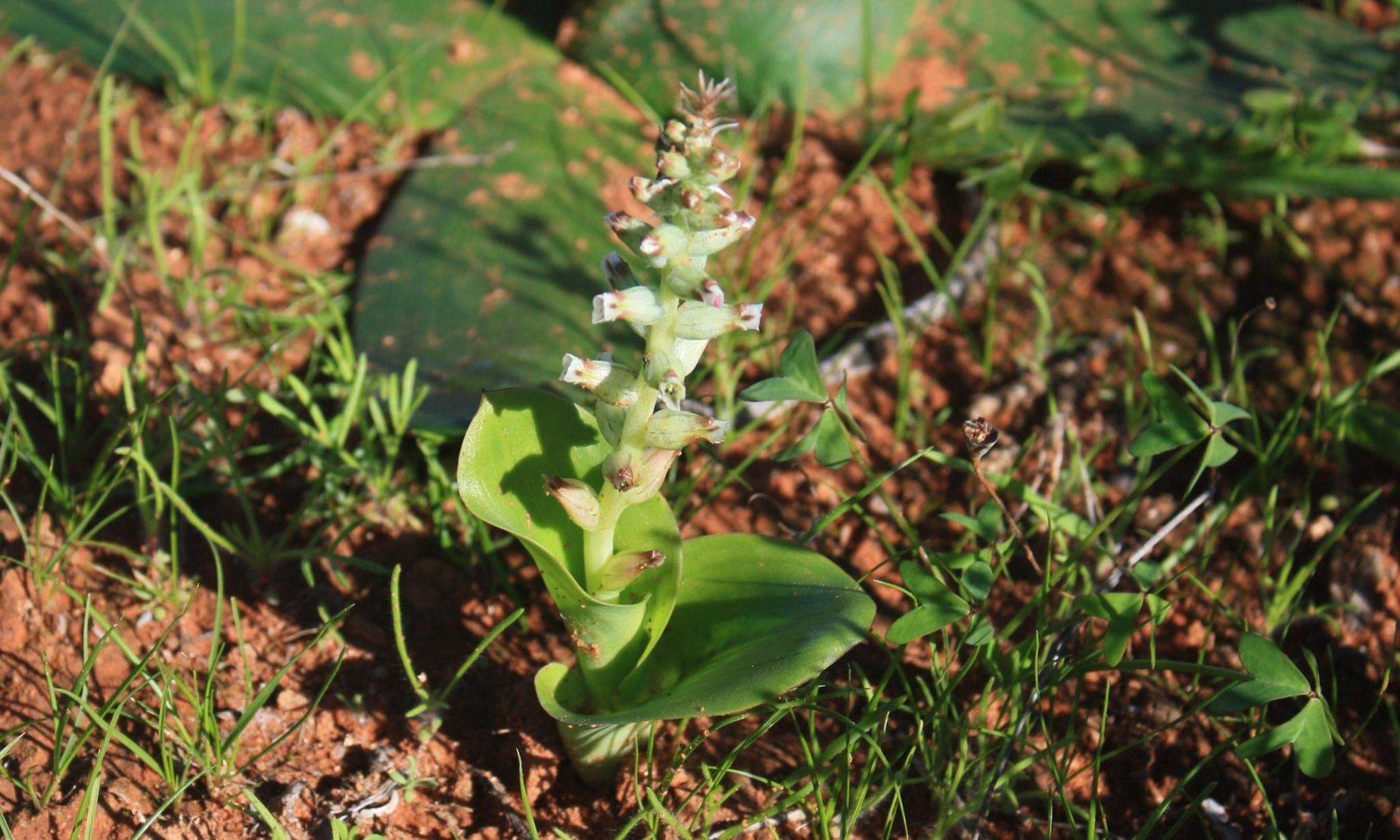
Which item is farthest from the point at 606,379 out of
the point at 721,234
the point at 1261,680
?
the point at 1261,680

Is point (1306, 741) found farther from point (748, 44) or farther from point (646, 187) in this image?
point (748, 44)

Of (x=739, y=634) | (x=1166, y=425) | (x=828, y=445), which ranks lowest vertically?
(x=739, y=634)

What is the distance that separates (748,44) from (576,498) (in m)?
1.35

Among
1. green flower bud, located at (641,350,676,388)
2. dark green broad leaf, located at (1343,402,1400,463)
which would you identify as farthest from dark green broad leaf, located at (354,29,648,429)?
dark green broad leaf, located at (1343,402,1400,463)

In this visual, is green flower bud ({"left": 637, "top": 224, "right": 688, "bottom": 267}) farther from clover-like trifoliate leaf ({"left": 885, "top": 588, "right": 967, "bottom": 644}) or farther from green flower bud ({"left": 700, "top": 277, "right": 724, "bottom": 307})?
clover-like trifoliate leaf ({"left": 885, "top": 588, "right": 967, "bottom": 644})

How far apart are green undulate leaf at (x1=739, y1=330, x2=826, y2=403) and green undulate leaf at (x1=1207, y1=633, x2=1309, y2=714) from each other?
20.9 inches

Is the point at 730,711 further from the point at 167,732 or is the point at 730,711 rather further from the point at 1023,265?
the point at 1023,265

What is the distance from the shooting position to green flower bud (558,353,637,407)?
112 centimetres

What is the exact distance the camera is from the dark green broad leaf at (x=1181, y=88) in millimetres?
2129

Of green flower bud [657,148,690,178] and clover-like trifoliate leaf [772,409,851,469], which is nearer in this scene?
green flower bud [657,148,690,178]

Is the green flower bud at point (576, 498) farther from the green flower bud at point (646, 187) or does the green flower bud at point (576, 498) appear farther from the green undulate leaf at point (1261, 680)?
the green undulate leaf at point (1261, 680)

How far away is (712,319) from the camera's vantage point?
112cm

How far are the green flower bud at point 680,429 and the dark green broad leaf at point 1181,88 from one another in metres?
1.20

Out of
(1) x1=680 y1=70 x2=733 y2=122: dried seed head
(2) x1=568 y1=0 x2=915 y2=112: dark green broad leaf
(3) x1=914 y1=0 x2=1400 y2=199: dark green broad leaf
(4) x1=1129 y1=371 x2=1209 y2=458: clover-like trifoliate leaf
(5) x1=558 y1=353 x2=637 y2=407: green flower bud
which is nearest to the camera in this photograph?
(1) x1=680 y1=70 x2=733 y2=122: dried seed head
